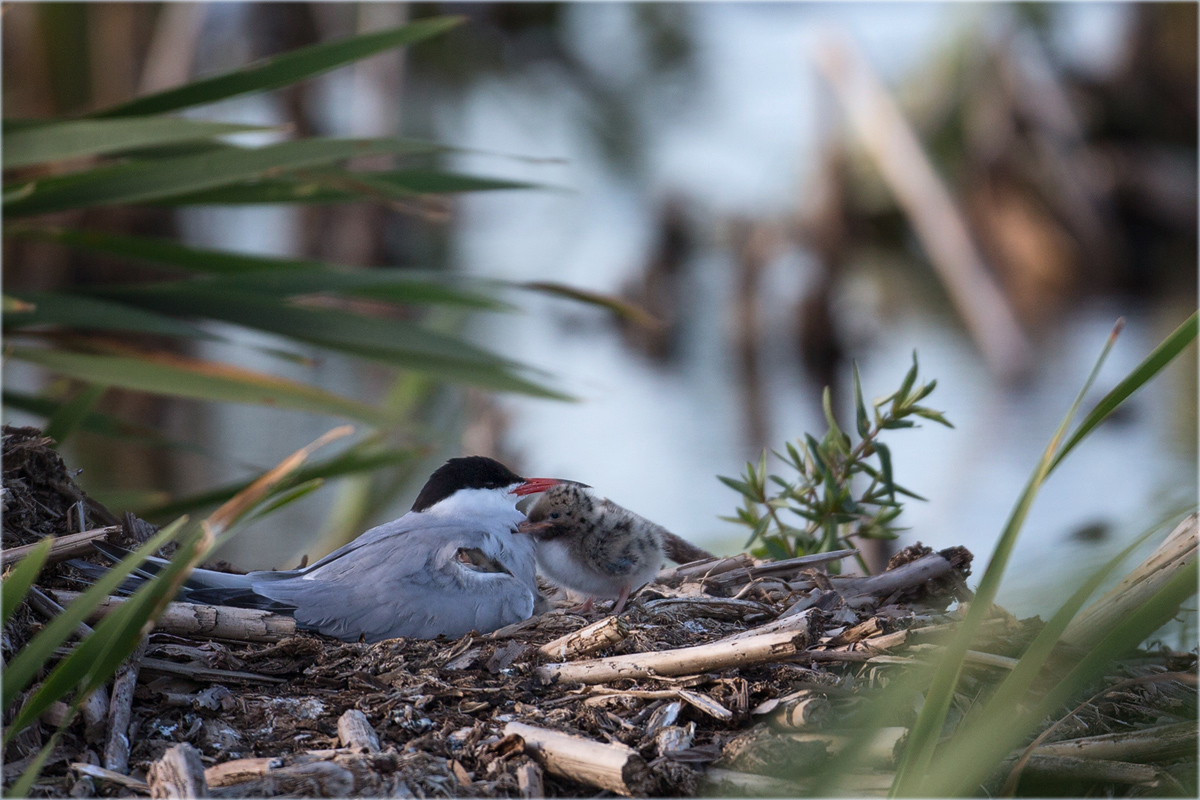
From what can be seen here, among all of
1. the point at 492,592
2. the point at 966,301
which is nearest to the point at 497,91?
the point at 966,301

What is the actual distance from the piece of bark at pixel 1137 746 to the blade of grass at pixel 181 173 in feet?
6.63

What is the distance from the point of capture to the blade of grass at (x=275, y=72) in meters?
2.90

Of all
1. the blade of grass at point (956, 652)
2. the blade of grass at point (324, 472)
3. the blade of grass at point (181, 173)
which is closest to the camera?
the blade of grass at point (956, 652)

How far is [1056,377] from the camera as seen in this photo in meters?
10.8

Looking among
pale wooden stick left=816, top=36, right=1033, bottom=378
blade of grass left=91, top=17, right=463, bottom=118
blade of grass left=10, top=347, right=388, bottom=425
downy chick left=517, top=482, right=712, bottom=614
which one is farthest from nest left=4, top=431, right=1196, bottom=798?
pale wooden stick left=816, top=36, right=1033, bottom=378

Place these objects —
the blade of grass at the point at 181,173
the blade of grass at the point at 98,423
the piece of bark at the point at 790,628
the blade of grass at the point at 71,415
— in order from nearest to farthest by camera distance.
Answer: the piece of bark at the point at 790,628
the blade of grass at the point at 71,415
the blade of grass at the point at 181,173
the blade of grass at the point at 98,423

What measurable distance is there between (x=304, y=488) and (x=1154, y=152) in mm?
18835

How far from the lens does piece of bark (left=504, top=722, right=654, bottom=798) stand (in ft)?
4.87

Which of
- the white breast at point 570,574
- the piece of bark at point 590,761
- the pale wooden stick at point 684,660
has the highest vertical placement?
the white breast at point 570,574

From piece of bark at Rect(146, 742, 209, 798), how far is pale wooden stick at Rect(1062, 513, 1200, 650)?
1.37m

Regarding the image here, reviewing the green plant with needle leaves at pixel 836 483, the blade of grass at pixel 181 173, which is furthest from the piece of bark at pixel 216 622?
the blade of grass at pixel 181 173

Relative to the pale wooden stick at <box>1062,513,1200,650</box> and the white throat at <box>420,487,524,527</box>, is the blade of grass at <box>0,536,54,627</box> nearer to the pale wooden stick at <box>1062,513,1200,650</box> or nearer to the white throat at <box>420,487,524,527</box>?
the white throat at <box>420,487,524,527</box>

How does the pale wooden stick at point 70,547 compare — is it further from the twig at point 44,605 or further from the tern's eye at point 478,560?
the tern's eye at point 478,560

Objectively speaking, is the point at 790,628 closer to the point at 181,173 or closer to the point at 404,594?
the point at 404,594
